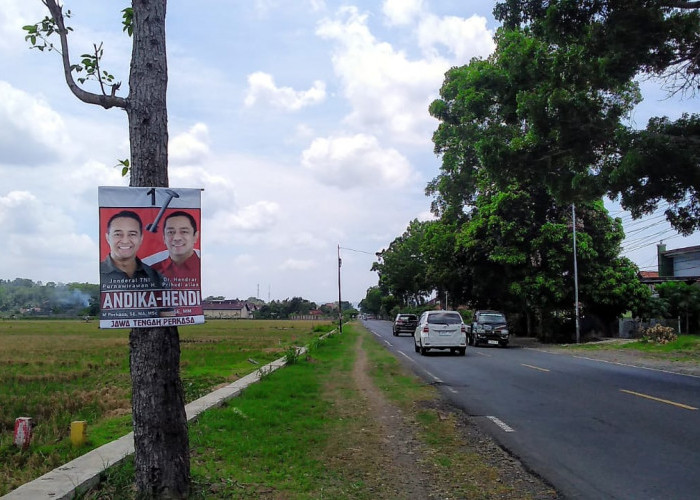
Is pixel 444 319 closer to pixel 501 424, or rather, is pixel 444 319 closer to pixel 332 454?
pixel 501 424

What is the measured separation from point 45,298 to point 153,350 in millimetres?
149194

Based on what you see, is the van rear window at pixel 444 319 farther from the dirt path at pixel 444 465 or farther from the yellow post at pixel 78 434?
the yellow post at pixel 78 434

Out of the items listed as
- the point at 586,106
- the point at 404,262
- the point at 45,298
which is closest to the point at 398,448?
the point at 586,106

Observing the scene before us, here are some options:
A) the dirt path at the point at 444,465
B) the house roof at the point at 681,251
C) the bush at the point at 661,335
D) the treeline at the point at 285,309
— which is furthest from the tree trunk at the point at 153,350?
the treeline at the point at 285,309

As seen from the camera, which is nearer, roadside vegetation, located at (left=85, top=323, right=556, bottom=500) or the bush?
roadside vegetation, located at (left=85, top=323, right=556, bottom=500)

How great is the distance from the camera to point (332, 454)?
7887mm

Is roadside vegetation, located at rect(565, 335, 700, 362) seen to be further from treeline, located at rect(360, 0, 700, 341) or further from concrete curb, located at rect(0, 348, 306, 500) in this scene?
concrete curb, located at rect(0, 348, 306, 500)

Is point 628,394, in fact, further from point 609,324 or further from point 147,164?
point 609,324

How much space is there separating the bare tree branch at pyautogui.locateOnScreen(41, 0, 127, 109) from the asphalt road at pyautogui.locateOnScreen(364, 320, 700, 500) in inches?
226

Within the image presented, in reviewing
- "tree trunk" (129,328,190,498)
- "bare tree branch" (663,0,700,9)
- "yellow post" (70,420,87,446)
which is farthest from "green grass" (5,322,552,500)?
"bare tree branch" (663,0,700,9)

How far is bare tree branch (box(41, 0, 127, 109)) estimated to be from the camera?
5.77 metres

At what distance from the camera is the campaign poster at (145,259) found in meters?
5.50

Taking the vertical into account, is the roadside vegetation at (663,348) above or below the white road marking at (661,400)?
below

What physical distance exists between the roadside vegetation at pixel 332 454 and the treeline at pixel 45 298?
11385cm
